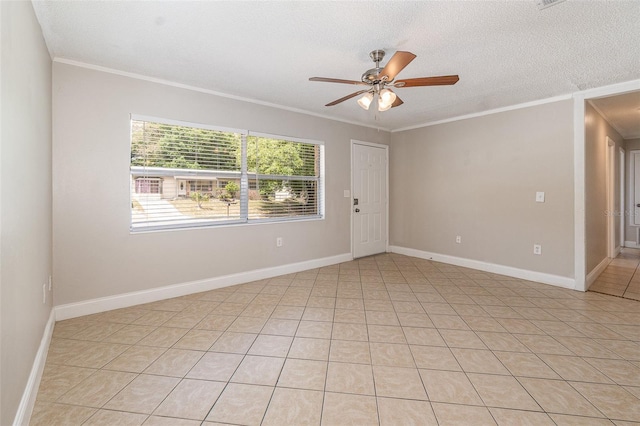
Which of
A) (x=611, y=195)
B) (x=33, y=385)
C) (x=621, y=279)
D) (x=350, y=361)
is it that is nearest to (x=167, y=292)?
(x=33, y=385)

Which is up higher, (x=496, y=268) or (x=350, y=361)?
(x=496, y=268)

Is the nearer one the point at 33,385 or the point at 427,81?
the point at 33,385

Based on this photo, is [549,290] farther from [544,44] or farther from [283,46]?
[283,46]

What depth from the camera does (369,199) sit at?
521 centimetres

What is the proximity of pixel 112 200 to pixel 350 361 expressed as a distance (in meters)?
2.64

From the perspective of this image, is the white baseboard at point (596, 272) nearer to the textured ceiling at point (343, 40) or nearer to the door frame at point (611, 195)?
the door frame at point (611, 195)

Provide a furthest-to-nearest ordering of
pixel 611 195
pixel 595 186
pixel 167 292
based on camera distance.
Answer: pixel 611 195 < pixel 595 186 < pixel 167 292

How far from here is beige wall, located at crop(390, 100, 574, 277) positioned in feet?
11.8

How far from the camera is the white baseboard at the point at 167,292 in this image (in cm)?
269

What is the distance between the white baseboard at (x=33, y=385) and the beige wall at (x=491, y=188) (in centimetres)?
482

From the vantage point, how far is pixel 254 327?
2.50 meters

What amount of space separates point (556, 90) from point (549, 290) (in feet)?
7.64

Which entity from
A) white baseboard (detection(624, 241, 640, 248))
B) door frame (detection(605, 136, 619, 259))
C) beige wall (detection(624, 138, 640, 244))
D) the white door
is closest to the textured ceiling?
the white door

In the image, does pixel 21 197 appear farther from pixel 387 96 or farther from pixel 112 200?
pixel 387 96
